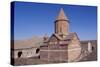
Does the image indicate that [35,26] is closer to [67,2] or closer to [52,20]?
[52,20]

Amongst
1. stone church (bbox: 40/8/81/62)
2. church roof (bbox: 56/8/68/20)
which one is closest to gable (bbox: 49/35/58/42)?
stone church (bbox: 40/8/81/62)

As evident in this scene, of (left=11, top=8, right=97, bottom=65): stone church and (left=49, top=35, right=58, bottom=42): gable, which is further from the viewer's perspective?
(left=49, top=35, right=58, bottom=42): gable

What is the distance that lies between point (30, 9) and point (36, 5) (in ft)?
0.26

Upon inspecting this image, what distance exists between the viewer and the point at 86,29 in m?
2.62

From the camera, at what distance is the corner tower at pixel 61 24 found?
8.03 ft

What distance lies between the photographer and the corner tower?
2.45 meters

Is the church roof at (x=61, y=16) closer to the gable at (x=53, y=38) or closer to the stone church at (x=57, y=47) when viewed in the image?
the stone church at (x=57, y=47)

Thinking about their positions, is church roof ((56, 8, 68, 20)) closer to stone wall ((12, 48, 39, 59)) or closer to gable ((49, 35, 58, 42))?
gable ((49, 35, 58, 42))

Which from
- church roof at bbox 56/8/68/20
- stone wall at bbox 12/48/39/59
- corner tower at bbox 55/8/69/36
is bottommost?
stone wall at bbox 12/48/39/59

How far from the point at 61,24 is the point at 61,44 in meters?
0.22

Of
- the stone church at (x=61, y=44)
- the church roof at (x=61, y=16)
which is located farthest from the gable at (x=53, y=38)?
the church roof at (x=61, y=16)

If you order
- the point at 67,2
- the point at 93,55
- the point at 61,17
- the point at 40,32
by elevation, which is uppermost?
the point at 67,2
